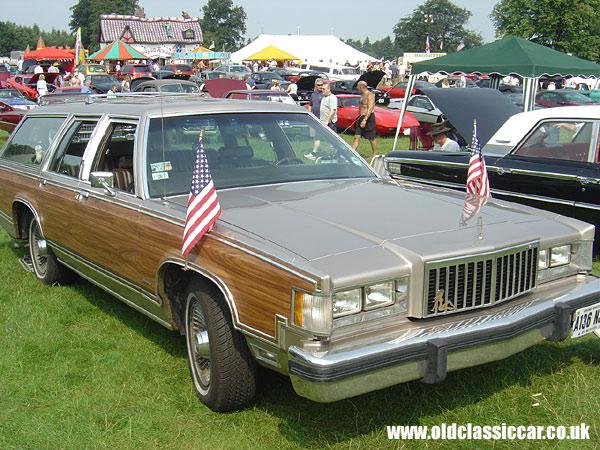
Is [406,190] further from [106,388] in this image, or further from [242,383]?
[106,388]

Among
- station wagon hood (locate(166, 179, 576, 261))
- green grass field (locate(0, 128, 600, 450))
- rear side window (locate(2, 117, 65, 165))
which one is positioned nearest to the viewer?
station wagon hood (locate(166, 179, 576, 261))

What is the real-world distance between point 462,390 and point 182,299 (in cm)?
172

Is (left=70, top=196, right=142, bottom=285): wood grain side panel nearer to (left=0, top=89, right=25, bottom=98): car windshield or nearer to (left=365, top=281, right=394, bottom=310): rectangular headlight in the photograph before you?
(left=365, top=281, right=394, bottom=310): rectangular headlight

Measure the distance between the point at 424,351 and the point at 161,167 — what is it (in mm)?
2147

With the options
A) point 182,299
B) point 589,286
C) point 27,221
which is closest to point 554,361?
point 589,286

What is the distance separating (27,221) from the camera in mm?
6215

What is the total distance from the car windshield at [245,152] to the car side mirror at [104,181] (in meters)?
0.31

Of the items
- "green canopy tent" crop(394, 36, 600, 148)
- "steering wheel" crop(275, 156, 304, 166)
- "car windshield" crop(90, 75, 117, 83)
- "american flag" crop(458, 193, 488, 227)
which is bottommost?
"american flag" crop(458, 193, 488, 227)

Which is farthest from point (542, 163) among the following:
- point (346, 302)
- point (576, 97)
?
point (576, 97)

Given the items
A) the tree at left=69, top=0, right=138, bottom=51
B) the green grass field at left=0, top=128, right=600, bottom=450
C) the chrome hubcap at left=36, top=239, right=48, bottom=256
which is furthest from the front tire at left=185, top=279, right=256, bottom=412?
the tree at left=69, top=0, right=138, bottom=51

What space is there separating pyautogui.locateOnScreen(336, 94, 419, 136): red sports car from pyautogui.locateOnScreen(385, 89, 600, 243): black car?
9.58m

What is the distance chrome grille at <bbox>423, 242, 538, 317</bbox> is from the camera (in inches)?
123

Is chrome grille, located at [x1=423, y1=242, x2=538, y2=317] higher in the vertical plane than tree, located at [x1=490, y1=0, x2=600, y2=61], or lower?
lower

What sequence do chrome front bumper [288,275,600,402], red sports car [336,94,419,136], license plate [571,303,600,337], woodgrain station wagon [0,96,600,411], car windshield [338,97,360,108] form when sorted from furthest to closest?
1. car windshield [338,97,360,108]
2. red sports car [336,94,419,136]
3. license plate [571,303,600,337]
4. woodgrain station wagon [0,96,600,411]
5. chrome front bumper [288,275,600,402]
